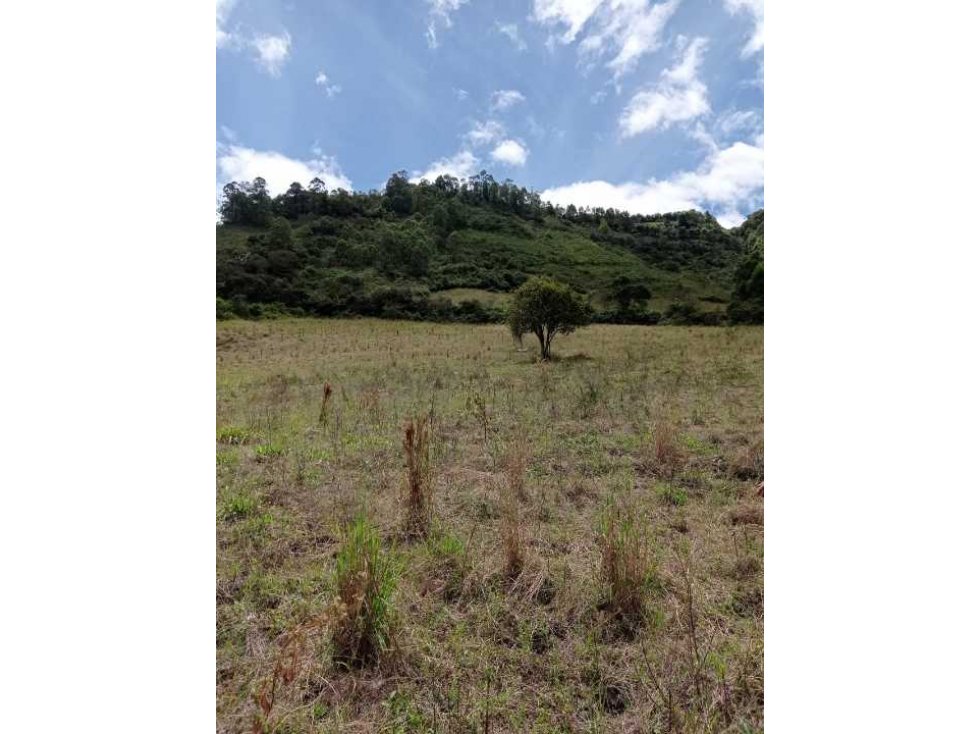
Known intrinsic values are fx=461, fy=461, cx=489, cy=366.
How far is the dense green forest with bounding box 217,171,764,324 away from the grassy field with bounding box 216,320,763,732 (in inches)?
571

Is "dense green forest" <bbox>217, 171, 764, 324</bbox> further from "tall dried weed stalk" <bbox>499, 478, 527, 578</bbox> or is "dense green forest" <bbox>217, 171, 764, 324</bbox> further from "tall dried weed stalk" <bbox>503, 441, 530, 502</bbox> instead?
"tall dried weed stalk" <bbox>499, 478, 527, 578</bbox>

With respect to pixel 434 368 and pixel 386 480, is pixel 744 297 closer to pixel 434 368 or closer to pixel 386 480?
pixel 434 368

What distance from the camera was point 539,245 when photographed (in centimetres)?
2750

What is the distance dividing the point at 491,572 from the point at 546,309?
12554 mm

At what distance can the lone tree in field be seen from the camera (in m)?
14.6

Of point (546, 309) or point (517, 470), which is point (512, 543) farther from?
point (546, 309)

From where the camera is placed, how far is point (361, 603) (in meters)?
1.96

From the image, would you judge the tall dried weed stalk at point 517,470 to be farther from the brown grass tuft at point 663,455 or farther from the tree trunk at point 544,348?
the tree trunk at point 544,348

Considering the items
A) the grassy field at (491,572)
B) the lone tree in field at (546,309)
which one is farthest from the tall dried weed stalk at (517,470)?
the lone tree in field at (546,309)

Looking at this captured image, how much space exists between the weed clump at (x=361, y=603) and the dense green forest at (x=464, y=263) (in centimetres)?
1715

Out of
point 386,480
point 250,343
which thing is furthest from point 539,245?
point 386,480

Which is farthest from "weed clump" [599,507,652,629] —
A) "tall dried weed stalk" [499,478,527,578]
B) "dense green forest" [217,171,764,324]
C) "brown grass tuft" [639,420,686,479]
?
"dense green forest" [217,171,764,324]
